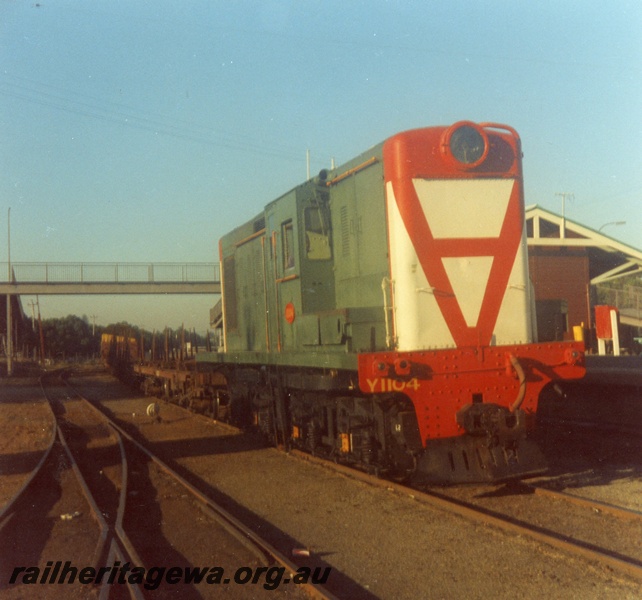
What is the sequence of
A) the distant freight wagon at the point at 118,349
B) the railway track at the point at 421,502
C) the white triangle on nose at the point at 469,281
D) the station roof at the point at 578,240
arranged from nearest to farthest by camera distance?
the railway track at the point at 421,502 < the white triangle on nose at the point at 469,281 < the station roof at the point at 578,240 < the distant freight wagon at the point at 118,349

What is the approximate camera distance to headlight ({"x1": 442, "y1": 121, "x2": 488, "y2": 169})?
709cm

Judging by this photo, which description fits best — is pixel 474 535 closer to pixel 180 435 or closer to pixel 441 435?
pixel 441 435

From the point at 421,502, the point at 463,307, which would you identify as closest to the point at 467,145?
the point at 463,307

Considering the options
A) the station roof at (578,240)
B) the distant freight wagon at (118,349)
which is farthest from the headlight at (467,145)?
the distant freight wagon at (118,349)

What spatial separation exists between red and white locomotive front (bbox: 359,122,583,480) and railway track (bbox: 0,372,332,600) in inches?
76.1

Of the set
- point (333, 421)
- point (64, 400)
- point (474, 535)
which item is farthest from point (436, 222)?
point (64, 400)

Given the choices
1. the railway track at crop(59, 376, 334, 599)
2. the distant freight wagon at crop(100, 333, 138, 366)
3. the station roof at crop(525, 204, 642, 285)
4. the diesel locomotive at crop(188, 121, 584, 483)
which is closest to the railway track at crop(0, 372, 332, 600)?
the railway track at crop(59, 376, 334, 599)

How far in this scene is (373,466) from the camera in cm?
753

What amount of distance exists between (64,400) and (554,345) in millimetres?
20275

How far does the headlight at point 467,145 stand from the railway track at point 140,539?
418cm

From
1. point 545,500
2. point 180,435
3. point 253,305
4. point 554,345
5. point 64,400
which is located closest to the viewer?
point 545,500

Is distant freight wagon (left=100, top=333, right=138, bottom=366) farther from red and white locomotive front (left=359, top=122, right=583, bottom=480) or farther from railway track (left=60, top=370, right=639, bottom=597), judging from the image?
red and white locomotive front (left=359, top=122, right=583, bottom=480)

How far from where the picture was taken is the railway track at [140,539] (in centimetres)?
489

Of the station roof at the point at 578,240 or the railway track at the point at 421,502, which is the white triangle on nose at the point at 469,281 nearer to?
the railway track at the point at 421,502
